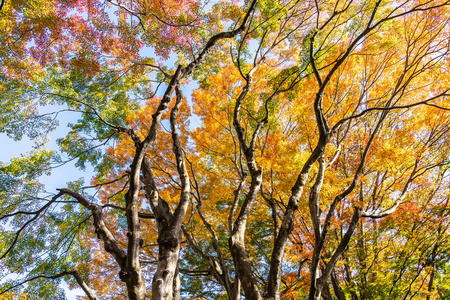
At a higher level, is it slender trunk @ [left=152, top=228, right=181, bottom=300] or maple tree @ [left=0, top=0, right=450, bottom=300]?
maple tree @ [left=0, top=0, right=450, bottom=300]

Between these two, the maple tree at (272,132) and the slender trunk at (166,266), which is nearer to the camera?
the slender trunk at (166,266)

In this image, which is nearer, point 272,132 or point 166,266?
point 166,266

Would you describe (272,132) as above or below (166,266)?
above

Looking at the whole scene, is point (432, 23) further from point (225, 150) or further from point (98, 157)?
point (98, 157)

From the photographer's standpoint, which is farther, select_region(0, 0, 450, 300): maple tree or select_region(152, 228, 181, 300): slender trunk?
select_region(0, 0, 450, 300): maple tree

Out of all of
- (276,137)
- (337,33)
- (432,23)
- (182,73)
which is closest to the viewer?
(182,73)

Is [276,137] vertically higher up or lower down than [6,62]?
lower down

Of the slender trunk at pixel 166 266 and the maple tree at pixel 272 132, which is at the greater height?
the maple tree at pixel 272 132

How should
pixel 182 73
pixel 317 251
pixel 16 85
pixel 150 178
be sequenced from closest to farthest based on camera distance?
Result: pixel 317 251, pixel 150 178, pixel 182 73, pixel 16 85

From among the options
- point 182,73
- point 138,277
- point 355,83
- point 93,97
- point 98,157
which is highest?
point 355,83

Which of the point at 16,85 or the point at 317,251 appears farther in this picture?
the point at 16,85

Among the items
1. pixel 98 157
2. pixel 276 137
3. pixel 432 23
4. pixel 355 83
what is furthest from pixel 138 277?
pixel 432 23

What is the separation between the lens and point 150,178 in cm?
339

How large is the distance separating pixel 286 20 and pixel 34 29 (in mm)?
6166
